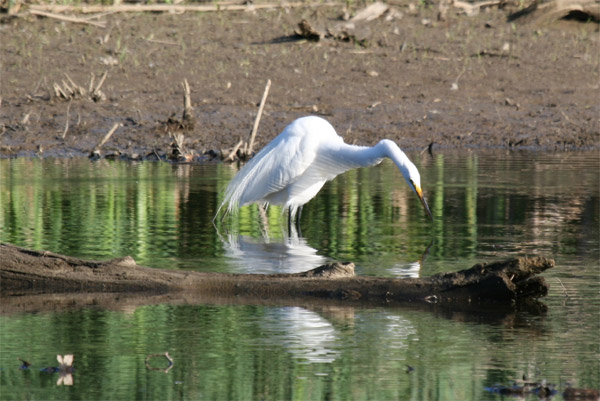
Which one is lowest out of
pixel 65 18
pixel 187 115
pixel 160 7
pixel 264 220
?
pixel 264 220

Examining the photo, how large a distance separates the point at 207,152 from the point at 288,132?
4.78 meters

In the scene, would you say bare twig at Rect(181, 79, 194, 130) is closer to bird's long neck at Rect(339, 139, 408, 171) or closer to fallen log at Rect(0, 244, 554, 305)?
A: bird's long neck at Rect(339, 139, 408, 171)

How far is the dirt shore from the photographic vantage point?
645 inches

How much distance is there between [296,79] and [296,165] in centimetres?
767

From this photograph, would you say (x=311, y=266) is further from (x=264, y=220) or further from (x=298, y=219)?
(x=264, y=220)

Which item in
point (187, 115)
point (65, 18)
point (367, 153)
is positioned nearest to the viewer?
point (367, 153)

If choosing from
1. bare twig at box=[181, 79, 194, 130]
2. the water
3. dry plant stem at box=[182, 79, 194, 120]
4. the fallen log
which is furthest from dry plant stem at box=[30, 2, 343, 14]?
the fallen log

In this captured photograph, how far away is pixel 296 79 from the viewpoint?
18062 millimetres

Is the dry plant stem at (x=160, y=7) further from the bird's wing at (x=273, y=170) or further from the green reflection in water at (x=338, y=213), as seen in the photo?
the bird's wing at (x=273, y=170)

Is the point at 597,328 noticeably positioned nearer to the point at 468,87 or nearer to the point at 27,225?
the point at 27,225

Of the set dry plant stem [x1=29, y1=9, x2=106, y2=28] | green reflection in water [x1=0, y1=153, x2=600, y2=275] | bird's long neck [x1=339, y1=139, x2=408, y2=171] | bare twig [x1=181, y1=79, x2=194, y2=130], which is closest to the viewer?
green reflection in water [x1=0, y1=153, x2=600, y2=275]

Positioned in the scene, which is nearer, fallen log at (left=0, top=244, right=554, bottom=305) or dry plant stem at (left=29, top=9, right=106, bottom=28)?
fallen log at (left=0, top=244, right=554, bottom=305)

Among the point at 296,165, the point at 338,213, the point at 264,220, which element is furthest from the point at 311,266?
the point at 264,220

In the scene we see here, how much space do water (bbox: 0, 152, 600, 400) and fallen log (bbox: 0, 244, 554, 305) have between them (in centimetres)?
18
